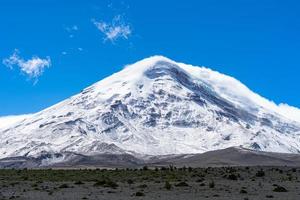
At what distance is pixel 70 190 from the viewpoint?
46219mm

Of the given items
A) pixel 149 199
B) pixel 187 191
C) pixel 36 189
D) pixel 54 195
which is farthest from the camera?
pixel 36 189

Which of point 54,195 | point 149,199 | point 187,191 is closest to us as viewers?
point 149,199

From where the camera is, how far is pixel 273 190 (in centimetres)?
4547

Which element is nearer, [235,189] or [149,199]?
[149,199]

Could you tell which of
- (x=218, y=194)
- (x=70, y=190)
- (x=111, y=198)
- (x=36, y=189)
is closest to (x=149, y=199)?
(x=111, y=198)

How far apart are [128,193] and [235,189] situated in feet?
28.1

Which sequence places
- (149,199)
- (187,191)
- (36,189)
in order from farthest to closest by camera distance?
(36,189) → (187,191) → (149,199)

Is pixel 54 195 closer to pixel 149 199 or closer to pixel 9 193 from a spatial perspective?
pixel 9 193

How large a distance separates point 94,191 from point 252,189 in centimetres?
1207

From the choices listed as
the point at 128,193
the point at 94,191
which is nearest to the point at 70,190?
the point at 94,191

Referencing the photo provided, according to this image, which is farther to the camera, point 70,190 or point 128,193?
point 70,190

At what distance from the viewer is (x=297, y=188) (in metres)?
48.4

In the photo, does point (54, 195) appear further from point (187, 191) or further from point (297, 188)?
point (297, 188)

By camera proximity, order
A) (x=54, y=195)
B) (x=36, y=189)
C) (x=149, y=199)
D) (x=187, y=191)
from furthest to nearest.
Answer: (x=36, y=189), (x=187, y=191), (x=54, y=195), (x=149, y=199)
